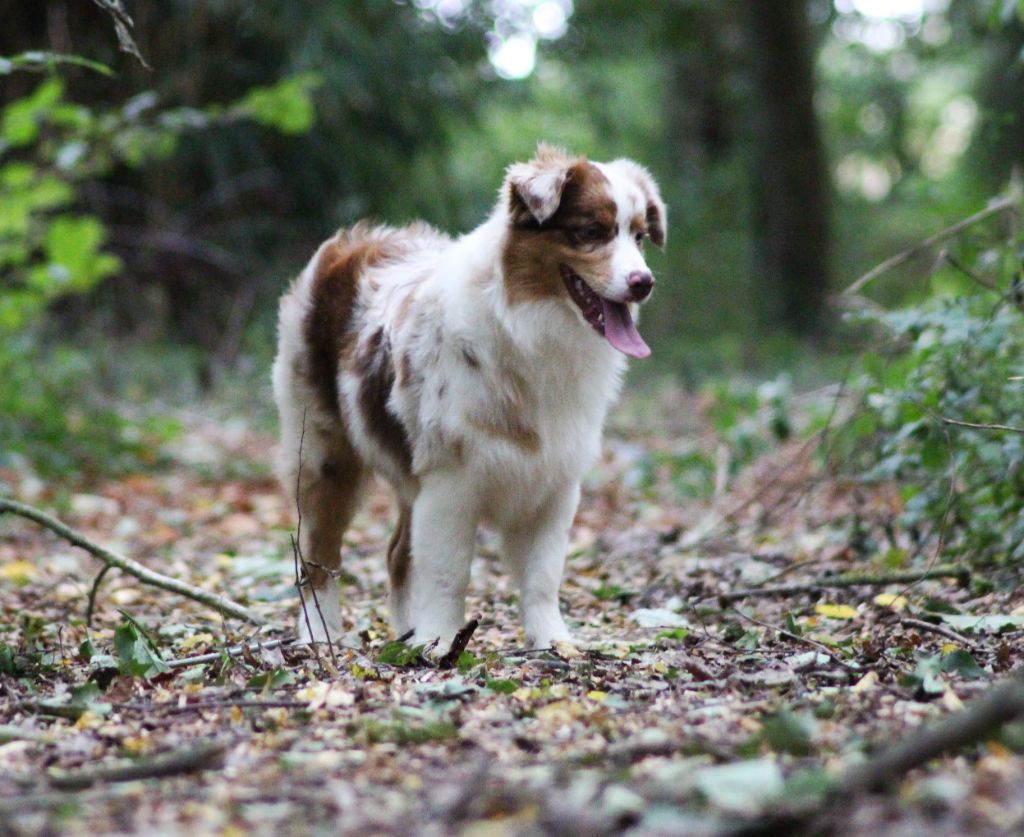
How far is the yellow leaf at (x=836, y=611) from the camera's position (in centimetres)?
472

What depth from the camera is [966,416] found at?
5172 mm

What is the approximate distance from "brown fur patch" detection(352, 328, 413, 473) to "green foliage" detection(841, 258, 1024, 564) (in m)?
1.94

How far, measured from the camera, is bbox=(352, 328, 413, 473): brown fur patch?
185 inches

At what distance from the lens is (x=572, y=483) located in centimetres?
469

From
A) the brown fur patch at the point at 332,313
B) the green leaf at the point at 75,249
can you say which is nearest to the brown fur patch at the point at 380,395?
the brown fur patch at the point at 332,313

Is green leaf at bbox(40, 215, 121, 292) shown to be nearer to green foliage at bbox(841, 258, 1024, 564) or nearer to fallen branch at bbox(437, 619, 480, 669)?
fallen branch at bbox(437, 619, 480, 669)

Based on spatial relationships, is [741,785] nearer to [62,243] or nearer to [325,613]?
[325,613]

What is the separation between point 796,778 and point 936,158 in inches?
1284

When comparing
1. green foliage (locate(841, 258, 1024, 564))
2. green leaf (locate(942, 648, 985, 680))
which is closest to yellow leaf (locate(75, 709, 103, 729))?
green leaf (locate(942, 648, 985, 680))

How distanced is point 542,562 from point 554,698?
3.56 ft

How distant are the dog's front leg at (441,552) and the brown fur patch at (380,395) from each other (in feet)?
0.70

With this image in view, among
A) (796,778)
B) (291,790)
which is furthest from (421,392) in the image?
(796,778)

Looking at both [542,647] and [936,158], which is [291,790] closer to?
A: [542,647]

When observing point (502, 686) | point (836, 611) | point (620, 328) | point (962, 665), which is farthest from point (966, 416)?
point (502, 686)
